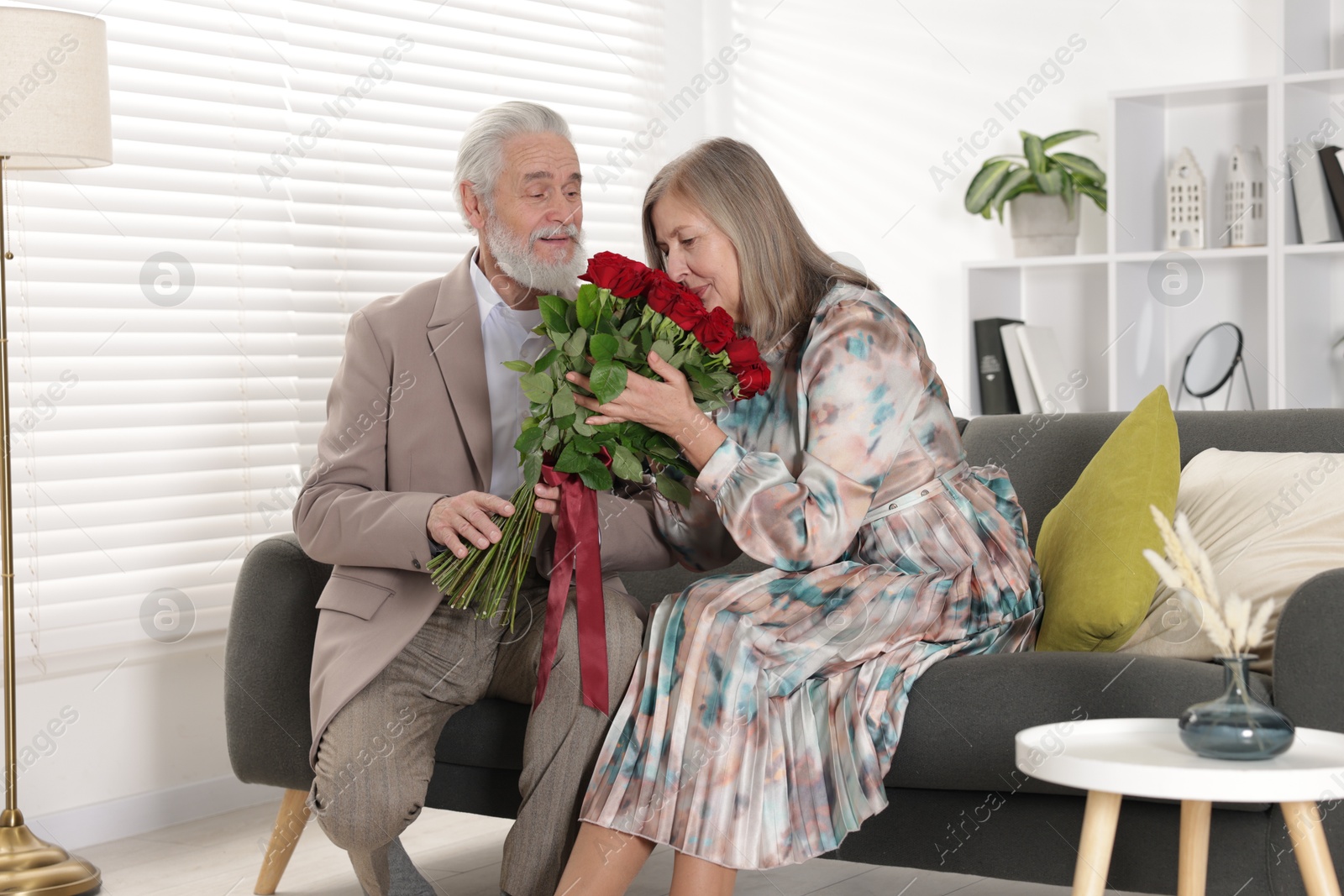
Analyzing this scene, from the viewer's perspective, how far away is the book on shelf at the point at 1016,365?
11.8ft

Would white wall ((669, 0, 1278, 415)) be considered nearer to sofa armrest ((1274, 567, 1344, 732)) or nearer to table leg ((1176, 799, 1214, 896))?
sofa armrest ((1274, 567, 1344, 732))

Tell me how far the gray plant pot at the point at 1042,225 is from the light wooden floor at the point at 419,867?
182cm

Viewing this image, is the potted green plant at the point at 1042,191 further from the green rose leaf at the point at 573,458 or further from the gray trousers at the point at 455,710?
the green rose leaf at the point at 573,458

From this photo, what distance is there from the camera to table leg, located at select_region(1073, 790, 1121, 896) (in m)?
1.42

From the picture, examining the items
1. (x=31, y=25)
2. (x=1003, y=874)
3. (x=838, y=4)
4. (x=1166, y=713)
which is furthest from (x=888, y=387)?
(x=838, y=4)

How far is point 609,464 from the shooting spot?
6.27 ft

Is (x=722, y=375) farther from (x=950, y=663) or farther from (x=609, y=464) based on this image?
(x=950, y=663)

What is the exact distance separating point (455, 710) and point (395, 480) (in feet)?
1.30

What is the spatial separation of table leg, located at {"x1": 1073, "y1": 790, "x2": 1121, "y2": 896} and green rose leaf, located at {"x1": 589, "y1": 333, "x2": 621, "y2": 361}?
32.0 inches

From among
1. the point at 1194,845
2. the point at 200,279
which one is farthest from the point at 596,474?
the point at 200,279

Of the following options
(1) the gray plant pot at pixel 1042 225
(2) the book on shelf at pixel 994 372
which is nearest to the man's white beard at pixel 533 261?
(2) the book on shelf at pixel 994 372

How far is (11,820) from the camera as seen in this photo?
2504 mm

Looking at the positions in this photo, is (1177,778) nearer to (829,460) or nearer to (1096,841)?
(1096,841)

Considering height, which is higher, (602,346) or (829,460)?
(602,346)
